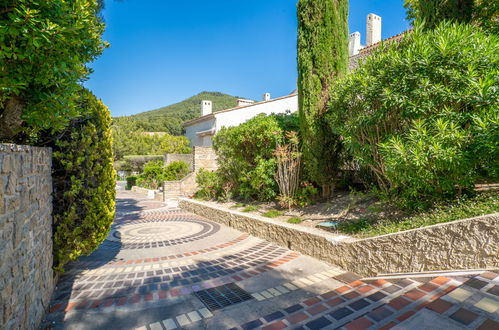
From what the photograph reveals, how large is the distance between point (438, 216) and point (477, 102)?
1.67 metres

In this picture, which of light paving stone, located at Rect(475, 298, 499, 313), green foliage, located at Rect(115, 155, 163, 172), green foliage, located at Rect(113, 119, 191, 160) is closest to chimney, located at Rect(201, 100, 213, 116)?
green foliage, located at Rect(113, 119, 191, 160)

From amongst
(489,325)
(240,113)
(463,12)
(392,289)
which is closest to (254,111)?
(240,113)

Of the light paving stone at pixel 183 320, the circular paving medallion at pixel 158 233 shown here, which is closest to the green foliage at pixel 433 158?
the light paving stone at pixel 183 320

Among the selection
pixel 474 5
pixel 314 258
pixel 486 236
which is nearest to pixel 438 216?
pixel 486 236

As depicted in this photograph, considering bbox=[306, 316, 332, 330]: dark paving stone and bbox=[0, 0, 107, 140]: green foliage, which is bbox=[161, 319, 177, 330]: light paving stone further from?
bbox=[0, 0, 107, 140]: green foliage

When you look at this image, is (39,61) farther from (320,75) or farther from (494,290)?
(320,75)

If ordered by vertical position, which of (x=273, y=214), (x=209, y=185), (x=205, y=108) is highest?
(x=205, y=108)

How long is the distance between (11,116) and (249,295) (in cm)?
394

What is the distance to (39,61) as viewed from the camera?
307 cm

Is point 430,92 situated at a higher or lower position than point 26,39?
lower

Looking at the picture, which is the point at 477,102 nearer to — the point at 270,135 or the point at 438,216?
the point at 438,216

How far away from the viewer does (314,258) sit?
484 cm

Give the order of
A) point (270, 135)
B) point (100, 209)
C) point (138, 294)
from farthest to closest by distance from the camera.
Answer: point (270, 135)
point (100, 209)
point (138, 294)

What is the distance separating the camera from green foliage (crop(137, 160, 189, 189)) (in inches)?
662
